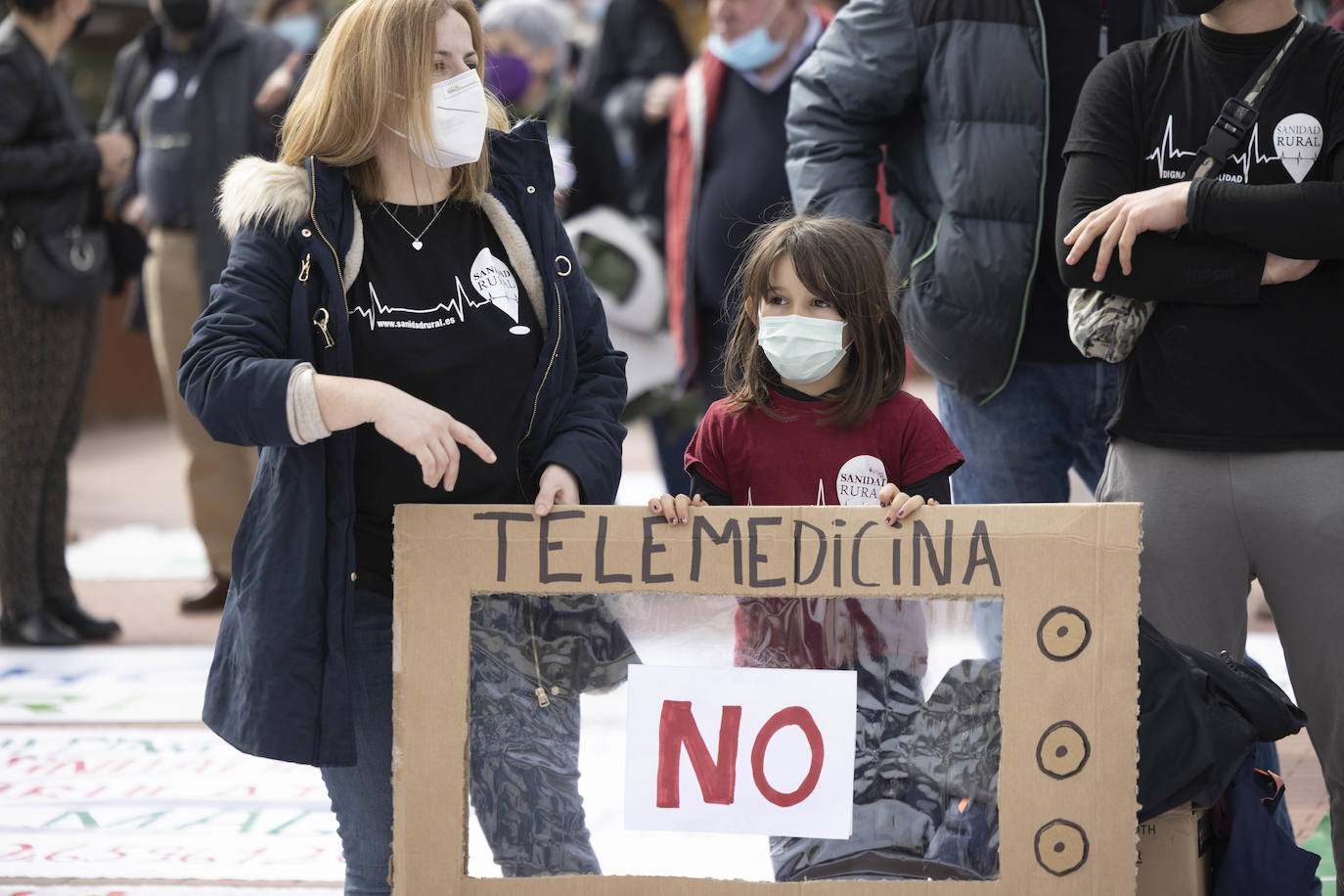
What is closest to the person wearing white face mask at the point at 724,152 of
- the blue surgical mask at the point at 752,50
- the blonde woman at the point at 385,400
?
the blue surgical mask at the point at 752,50

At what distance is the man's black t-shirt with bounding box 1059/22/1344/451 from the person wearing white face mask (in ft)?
6.80

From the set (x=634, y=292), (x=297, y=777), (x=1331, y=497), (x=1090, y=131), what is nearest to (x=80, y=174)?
(x=634, y=292)

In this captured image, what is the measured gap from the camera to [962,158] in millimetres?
3152

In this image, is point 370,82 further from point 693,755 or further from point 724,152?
point 724,152

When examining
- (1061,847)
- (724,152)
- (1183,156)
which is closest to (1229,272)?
(1183,156)

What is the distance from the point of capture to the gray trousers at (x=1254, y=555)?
2584 millimetres

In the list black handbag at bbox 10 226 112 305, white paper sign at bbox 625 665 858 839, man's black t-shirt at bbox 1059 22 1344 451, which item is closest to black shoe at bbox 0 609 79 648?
black handbag at bbox 10 226 112 305

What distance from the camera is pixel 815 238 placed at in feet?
8.86

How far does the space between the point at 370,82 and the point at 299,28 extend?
5951 millimetres

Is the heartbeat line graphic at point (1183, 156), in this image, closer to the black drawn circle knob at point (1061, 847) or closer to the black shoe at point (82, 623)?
the black drawn circle knob at point (1061, 847)

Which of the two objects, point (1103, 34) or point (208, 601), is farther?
point (208, 601)

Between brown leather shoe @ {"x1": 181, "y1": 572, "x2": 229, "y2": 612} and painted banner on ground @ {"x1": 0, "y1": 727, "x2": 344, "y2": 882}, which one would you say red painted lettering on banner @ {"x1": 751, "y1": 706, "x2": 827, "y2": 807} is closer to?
painted banner on ground @ {"x1": 0, "y1": 727, "x2": 344, "y2": 882}

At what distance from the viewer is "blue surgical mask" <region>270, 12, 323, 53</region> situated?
795 centimetres

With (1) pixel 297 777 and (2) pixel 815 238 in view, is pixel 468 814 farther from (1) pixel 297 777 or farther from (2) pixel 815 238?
(1) pixel 297 777
